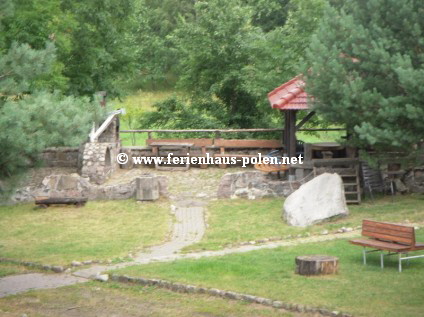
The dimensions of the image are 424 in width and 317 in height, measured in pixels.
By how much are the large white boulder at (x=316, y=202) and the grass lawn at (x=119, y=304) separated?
6814 millimetres

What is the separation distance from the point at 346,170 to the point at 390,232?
8.64 m

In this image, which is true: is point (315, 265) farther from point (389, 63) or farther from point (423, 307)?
point (389, 63)

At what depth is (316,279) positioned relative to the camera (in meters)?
17.0

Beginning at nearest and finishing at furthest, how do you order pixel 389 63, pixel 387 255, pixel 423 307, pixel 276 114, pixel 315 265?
pixel 423 307
pixel 389 63
pixel 315 265
pixel 387 255
pixel 276 114

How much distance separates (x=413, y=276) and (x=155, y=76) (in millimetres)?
26858

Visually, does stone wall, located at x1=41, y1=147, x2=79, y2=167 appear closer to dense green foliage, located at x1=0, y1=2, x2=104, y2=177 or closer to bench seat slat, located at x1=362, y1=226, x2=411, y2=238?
dense green foliage, located at x1=0, y1=2, x2=104, y2=177

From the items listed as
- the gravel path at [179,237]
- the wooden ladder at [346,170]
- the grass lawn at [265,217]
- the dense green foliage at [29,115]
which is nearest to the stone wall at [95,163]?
the gravel path at [179,237]

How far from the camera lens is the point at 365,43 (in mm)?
16906

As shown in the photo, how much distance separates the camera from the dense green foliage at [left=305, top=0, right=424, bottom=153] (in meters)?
15.8

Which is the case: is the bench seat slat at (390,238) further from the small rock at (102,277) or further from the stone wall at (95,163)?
the stone wall at (95,163)

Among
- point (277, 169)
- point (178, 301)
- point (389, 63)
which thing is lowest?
point (178, 301)

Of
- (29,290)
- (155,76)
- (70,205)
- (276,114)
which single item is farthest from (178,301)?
(155,76)

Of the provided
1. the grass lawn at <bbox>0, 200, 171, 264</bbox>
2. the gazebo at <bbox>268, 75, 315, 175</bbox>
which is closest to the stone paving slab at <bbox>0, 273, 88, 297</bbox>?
the grass lawn at <bbox>0, 200, 171, 264</bbox>

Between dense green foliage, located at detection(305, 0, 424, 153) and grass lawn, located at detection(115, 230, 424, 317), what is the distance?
250cm
